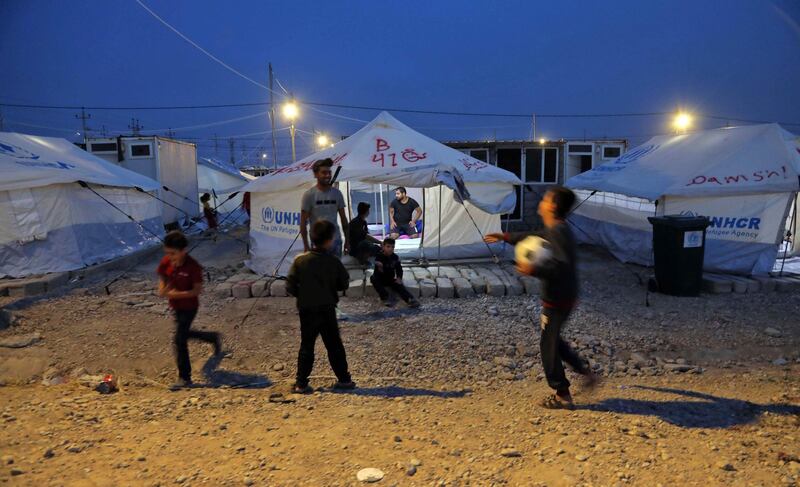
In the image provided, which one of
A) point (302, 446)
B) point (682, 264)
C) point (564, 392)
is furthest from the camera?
point (682, 264)

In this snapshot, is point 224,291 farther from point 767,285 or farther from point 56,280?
point 767,285

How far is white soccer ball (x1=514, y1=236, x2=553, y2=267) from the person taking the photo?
331cm

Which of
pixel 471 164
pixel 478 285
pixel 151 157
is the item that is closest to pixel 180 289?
pixel 478 285

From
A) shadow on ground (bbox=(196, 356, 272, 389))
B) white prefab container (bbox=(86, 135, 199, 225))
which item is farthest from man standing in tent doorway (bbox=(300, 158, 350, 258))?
white prefab container (bbox=(86, 135, 199, 225))

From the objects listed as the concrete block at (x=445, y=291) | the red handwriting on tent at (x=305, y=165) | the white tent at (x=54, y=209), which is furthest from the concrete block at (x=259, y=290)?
the white tent at (x=54, y=209)

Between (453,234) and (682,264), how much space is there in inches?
158

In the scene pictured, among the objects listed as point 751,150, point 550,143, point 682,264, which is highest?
point 550,143

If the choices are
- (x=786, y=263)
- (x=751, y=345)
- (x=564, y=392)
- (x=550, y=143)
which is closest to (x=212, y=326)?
(x=564, y=392)

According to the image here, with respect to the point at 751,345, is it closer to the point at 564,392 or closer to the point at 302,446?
the point at 564,392

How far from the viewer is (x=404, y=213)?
10.5 metres

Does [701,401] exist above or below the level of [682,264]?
below

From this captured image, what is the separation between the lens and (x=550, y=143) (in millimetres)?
15133

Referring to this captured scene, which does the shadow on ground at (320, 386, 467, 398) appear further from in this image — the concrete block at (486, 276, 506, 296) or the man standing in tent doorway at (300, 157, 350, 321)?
the concrete block at (486, 276, 506, 296)

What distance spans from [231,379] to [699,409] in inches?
154
